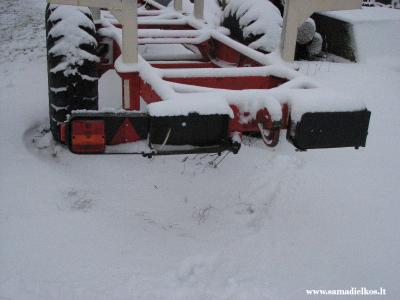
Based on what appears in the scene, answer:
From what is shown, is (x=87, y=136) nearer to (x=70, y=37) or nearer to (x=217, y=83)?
(x=217, y=83)

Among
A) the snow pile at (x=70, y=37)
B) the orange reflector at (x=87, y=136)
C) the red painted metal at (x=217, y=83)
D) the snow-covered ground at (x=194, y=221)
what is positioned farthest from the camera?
the snow pile at (x=70, y=37)

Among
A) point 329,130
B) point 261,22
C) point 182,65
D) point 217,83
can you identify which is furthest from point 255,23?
point 329,130

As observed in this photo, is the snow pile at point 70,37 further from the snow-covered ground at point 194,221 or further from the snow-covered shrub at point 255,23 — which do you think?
the snow-covered shrub at point 255,23

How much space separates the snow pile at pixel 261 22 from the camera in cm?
449

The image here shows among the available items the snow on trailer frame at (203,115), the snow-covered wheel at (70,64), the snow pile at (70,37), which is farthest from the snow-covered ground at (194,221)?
the snow pile at (70,37)

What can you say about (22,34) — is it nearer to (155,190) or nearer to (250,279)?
(155,190)

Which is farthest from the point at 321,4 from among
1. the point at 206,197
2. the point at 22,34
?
the point at 22,34

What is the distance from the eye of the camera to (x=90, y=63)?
12.8 ft

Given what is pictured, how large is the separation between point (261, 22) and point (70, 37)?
1735 mm

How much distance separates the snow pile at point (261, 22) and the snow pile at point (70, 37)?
4.83ft

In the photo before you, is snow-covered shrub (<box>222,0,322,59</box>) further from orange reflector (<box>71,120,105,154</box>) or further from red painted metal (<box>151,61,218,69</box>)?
orange reflector (<box>71,120,105,154</box>)

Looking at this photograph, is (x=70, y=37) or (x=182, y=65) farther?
(x=182, y=65)

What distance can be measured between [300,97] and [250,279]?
107 cm

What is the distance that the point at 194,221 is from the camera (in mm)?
3391
